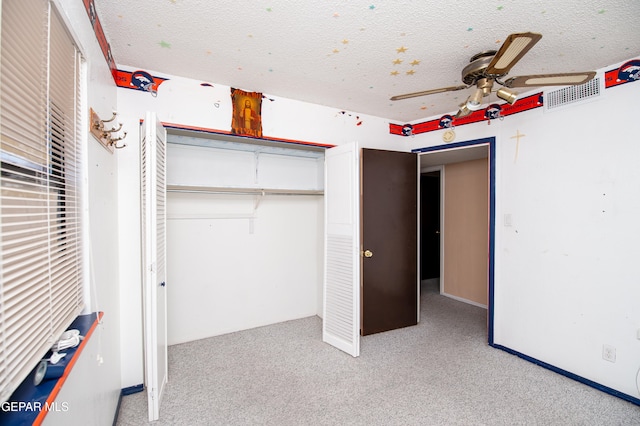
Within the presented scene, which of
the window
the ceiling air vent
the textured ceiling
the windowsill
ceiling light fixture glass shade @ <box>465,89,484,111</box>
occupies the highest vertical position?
the textured ceiling

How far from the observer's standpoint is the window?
743 millimetres

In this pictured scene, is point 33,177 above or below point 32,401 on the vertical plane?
above

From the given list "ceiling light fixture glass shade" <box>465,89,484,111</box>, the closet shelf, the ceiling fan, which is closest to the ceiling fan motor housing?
the ceiling fan

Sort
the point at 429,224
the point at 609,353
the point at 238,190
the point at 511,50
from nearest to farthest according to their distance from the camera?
the point at 511,50, the point at 609,353, the point at 238,190, the point at 429,224

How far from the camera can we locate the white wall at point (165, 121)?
2.13 m

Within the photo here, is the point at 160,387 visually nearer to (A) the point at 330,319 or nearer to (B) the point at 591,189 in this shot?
(A) the point at 330,319

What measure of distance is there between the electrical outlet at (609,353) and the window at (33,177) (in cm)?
343

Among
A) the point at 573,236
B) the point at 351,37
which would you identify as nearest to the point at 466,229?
the point at 573,236

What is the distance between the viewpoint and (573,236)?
2.35m

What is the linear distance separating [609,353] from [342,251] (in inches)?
88.4

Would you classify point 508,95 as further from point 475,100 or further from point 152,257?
point 152,257

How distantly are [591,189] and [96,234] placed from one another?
11.7ft

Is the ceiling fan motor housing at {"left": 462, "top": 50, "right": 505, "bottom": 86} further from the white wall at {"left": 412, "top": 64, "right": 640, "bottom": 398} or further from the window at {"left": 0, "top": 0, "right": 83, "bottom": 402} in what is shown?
the window at {"left": 0, "top": 0, "right": 83, "bottom": 402}

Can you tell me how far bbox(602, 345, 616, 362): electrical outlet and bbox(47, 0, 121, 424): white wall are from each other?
3385 millimetres
